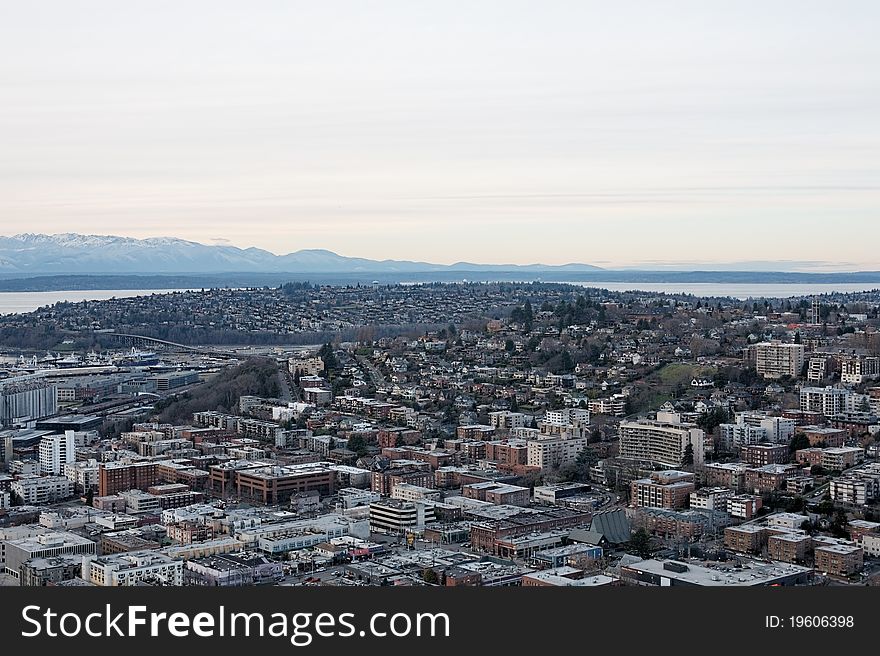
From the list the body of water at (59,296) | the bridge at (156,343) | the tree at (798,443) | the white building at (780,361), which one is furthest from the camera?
the body of water at (59,296)

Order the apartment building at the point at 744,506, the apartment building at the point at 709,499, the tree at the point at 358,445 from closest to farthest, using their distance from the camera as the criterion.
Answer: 1. the apartment building at the point at 744,506
2. the apartment building at the point at 709,499
3. the tree at the point at 358,445

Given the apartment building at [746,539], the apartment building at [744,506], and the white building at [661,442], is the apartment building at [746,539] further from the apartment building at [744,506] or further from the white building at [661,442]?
the white building at [661,442]

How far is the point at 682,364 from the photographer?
56.9ft

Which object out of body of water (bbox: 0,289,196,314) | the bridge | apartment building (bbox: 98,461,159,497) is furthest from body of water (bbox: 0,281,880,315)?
apartment building (bbox: 98,461,159,497)

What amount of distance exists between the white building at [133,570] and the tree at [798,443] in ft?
21.1

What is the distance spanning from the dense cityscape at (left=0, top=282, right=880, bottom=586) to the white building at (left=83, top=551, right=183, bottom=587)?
0.7 inches

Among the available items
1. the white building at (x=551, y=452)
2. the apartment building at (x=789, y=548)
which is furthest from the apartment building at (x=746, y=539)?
the white building at (x=551, y=452)

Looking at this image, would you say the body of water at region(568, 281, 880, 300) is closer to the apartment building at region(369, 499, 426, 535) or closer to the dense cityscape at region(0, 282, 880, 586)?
the dense cityscape at region(0, 282, 880, 586)

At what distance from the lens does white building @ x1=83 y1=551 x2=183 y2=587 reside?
8.16 meters

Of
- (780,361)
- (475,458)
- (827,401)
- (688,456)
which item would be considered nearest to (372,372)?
(780,361)

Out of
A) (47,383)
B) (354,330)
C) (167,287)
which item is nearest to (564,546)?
(47,383)

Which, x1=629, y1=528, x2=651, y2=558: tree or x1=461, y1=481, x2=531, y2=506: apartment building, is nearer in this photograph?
x1=629, y1=528, x2=651, y2=558: tree

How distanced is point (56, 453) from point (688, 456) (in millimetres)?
6059

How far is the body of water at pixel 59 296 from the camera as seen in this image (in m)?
49.2
